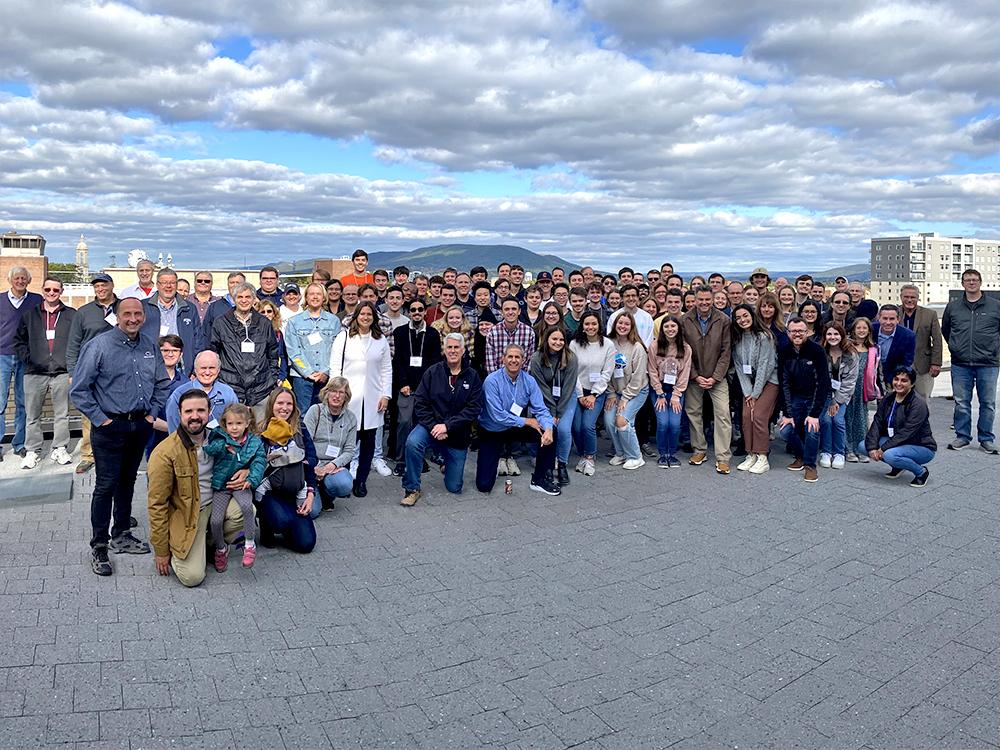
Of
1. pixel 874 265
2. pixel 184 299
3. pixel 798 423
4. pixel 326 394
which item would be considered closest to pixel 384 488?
pixel 326 394

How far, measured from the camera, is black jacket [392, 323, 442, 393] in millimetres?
7715

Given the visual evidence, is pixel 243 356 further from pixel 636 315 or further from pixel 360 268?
pixel 636 315

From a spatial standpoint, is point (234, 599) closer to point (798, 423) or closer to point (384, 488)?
point (384, 488)

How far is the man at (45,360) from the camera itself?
7.45 m

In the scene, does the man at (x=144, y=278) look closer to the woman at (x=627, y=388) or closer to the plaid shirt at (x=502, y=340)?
the plaid shirt at (x=502, y=340)

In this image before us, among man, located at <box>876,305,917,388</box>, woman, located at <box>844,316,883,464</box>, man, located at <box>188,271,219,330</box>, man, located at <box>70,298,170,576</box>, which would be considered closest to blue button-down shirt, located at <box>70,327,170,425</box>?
Answer: man, located at <box>70,298,170,576</box>

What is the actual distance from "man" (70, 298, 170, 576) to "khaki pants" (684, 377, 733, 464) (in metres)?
5.44

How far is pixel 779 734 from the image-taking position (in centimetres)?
323

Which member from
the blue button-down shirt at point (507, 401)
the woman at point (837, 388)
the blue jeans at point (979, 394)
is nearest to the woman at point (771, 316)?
the woman at point (837, 388)

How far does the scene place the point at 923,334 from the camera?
916 cm

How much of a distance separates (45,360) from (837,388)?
27.2 ft

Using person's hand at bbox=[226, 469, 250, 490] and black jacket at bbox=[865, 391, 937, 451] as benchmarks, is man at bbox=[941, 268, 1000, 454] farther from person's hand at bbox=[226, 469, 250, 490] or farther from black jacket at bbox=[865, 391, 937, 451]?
person's hand at bbox=[226, 469, 250, 490]

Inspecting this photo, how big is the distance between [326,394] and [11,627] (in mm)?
2849

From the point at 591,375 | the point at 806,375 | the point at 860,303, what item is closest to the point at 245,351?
the point at 591,375
